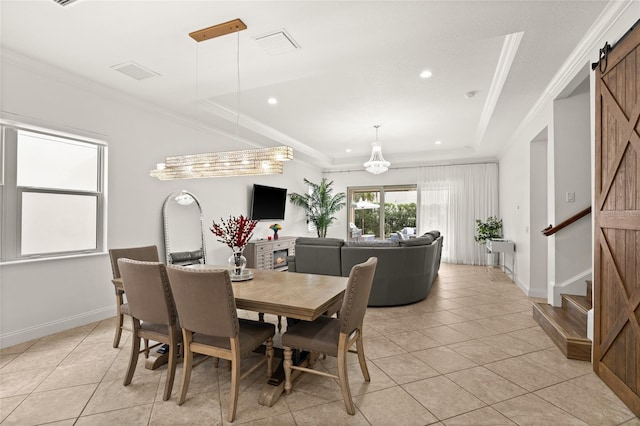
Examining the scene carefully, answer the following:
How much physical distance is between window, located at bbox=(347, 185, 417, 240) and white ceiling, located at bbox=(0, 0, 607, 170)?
12.5 feet

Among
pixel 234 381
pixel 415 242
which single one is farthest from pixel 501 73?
pixel 234 381

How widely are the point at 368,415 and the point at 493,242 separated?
5.21 m

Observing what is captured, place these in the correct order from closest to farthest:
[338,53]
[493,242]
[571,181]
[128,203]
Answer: [338,53], [571,181], [128,203], [493,242]

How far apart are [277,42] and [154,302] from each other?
235cm

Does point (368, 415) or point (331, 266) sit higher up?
point (331, 266)

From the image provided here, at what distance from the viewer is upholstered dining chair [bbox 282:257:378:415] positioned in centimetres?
204

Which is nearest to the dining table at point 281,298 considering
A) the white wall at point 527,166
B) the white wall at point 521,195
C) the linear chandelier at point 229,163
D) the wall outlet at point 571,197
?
the linear chandelier at point 229,163

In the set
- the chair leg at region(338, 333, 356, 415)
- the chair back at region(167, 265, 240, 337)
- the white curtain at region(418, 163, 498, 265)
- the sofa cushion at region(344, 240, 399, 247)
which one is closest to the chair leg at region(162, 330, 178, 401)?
the chair back at region(167, 265, 240, 337)

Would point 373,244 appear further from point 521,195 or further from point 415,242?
point 521,195

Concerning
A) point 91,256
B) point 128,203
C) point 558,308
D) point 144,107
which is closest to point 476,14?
point 558,308

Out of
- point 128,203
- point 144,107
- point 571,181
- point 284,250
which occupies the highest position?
point 144,107

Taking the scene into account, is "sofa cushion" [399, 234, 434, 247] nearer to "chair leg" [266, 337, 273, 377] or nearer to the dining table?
the dining table

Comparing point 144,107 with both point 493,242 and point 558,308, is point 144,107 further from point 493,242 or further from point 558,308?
point 493,242

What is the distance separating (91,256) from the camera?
3699 millimetres
